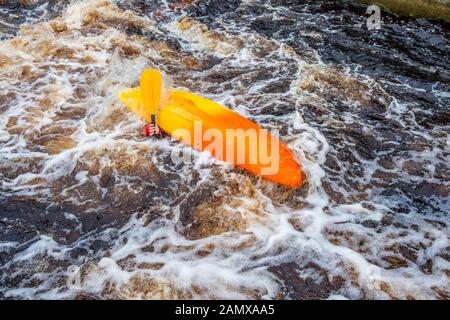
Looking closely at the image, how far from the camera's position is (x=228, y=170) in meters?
4.61

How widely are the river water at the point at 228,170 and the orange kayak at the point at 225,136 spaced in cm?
14

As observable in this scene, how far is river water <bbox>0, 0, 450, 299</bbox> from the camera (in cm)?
357

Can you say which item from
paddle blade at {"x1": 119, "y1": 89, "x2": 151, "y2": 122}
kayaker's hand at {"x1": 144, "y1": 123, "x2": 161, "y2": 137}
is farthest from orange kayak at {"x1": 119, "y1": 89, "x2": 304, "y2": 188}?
kayaker's hand at {"x1": 144, "y1": 123, "x2": 161, "y2": 137}

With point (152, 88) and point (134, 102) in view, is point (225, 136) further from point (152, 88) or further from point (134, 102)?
point (134, 102)

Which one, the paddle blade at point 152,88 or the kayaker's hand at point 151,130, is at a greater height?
the paddle blade at point 152,88

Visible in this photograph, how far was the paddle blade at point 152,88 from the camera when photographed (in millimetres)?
5004

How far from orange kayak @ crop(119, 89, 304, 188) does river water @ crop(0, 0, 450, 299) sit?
143 mm

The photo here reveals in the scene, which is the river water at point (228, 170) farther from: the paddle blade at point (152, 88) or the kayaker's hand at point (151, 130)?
the paddle blade at point (152, 88)

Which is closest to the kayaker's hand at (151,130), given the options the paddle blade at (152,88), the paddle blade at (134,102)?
the paddle blade at (152,88)

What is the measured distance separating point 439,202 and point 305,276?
1966mm

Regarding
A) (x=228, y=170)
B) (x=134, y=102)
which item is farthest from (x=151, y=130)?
(x=228, y=170)
